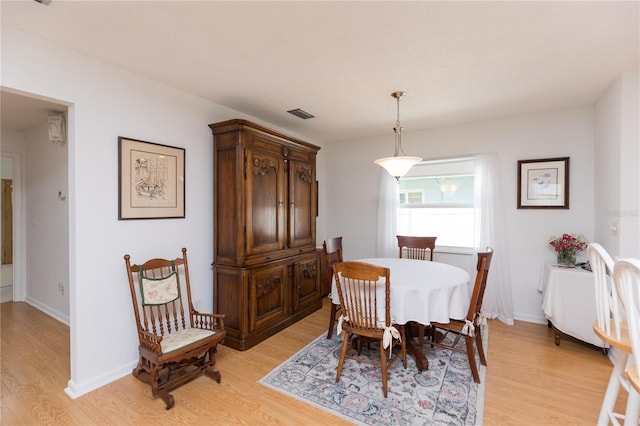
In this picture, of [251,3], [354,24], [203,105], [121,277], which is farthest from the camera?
[203,105]

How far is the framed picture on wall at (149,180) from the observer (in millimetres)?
2443

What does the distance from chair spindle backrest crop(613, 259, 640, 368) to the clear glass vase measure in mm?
2331

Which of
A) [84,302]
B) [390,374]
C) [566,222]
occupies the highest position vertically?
[566,222]

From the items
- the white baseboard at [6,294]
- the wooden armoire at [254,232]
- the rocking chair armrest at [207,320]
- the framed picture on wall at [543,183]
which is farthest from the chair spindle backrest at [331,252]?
the white baseboard at [6,294]

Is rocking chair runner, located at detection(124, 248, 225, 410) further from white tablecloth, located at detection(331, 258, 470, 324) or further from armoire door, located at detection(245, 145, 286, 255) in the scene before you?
white tablecloth, located at detection(331, 258, 470, 324)

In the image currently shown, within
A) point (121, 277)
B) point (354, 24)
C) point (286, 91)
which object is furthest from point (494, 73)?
point (121, 277)

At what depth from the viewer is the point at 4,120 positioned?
11.7 feet

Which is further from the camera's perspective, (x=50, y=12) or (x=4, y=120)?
(x=4, y=120)

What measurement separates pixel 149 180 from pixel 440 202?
3.59 meters

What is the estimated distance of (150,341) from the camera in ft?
7.11

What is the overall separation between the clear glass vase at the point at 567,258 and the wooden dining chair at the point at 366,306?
85.3 inches

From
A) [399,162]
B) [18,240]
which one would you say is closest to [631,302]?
[399,162]

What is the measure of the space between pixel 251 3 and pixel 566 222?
3.87 meters

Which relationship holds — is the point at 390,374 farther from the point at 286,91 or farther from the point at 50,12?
the point at 50,12
